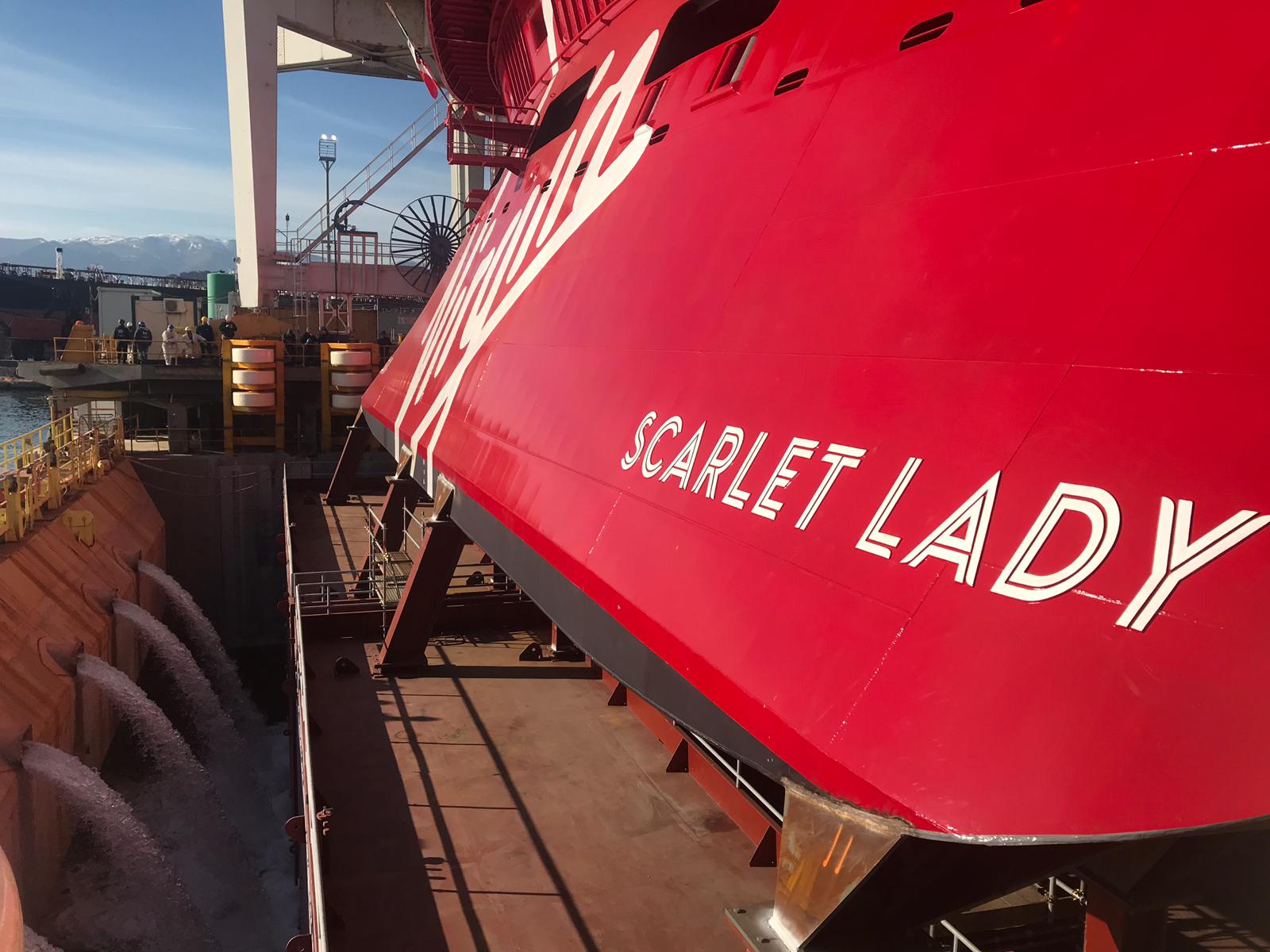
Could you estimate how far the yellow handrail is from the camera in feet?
51.0

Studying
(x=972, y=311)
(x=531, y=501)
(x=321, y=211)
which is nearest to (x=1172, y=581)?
(x=972, y=311)

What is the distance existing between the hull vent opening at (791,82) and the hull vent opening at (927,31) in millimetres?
1109

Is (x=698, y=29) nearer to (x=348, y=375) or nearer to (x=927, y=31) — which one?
(x=927, y=31)

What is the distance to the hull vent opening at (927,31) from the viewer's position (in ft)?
16.2

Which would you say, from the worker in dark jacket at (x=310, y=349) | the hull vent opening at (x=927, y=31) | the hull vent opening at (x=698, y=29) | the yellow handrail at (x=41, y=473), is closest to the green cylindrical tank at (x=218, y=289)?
the worker in dark jacket at (x=310, y=349)

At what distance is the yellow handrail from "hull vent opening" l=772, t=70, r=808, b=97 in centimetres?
1487

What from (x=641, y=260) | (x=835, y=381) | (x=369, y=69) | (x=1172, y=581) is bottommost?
(x=1172, y=581)

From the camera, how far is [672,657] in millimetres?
4805

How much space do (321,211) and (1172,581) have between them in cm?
4406

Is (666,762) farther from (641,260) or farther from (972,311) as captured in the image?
(972,311)

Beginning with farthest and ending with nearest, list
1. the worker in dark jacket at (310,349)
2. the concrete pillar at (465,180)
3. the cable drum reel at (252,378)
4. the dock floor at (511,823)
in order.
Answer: the concrete pillar at (465,180), the worker in dark jacket at (310,349), the cable drum reel at (252,378), the dock floor at (511,823)

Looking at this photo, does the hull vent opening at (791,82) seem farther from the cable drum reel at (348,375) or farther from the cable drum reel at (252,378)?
the cable drum reel at (348,375)

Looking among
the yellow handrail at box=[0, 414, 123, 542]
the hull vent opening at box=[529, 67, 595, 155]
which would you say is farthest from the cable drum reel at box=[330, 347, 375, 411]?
the hull vent opening at box=[529, 67, 595, 155]

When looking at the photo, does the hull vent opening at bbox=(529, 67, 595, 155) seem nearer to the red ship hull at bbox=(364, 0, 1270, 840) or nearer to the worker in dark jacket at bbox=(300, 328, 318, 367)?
the red ship hull at bbox=(364, 0, 1270, 840)
